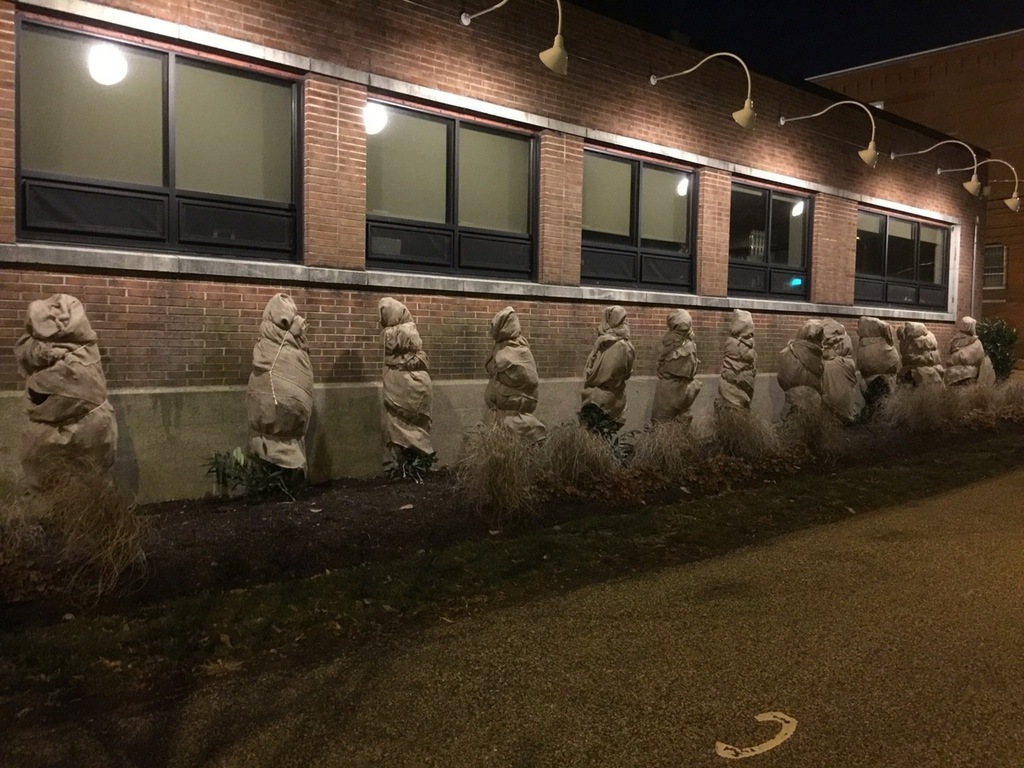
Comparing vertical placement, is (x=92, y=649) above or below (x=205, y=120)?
below

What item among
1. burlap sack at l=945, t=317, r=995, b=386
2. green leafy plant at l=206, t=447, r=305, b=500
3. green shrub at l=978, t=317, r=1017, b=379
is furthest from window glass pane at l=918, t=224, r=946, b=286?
green leafy plant at l=206, t=447, r=305, b=500

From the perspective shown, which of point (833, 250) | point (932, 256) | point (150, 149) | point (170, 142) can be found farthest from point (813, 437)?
point (932, 256)

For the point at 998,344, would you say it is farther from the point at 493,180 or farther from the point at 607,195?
the point at 493,180

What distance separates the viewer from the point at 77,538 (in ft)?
17.9

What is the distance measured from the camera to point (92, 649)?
455cm

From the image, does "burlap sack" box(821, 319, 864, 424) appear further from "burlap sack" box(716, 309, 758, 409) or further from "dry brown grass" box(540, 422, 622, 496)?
"dry brown grass" box(540, 422, 622, 496)

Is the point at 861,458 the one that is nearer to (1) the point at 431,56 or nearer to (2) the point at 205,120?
(1) the point at 431,56

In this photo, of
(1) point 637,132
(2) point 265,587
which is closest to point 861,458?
(1) point 637,132

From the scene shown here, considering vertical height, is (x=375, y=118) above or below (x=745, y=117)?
below

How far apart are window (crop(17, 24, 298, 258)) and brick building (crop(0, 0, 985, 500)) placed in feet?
0.07

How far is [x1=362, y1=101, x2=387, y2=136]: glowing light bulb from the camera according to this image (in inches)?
388

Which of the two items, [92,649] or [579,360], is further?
[579,360]

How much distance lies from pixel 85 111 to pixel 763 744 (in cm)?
795

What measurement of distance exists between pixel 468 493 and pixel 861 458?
6.18m
